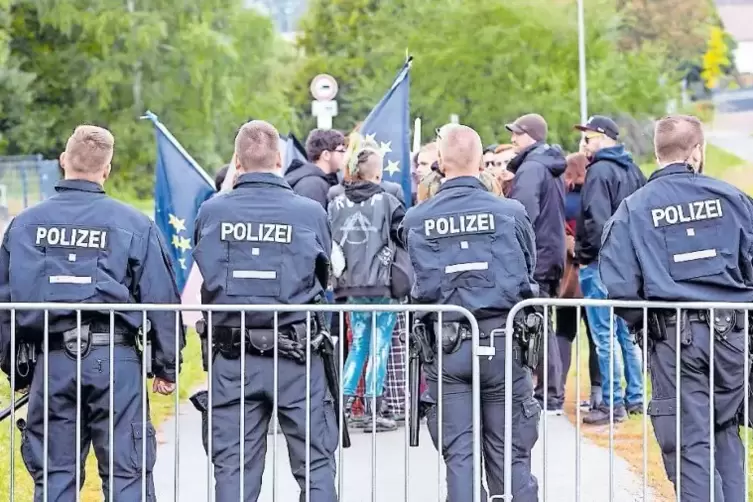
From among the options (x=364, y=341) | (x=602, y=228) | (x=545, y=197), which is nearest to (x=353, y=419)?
(x=364, y=341)

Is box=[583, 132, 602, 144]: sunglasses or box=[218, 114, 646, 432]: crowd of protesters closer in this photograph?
box=[218, 114, 646, 432]: crowd of protesters

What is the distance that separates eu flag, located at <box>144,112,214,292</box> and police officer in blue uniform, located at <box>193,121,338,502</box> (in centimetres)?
486

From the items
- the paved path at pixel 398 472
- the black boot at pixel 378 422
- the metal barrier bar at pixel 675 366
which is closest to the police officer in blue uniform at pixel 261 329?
the metal barrier bar at pixel 675 366

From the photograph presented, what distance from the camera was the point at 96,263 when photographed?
6055mm

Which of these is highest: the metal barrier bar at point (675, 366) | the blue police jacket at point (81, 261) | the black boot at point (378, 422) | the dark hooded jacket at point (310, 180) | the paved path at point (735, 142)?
the paved path at point (735, 142)

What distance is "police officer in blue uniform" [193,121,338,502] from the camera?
6.11 meters

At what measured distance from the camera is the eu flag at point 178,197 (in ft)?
36.2

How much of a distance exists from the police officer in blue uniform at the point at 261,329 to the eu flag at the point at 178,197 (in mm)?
4857

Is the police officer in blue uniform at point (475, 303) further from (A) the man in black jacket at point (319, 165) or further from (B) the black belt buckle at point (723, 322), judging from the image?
(A) the man in black jacket at point (319, 165)

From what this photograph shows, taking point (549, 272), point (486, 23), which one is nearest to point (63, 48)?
point (486, 23)

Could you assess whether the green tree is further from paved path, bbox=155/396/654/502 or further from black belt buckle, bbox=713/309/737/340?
black belt buckle, bbox=713/309/737/340

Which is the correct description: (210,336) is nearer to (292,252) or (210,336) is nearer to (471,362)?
(292,252)

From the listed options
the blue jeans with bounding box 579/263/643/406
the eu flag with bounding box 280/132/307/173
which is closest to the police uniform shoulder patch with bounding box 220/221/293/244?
the blue jeans with bounding box 579/263/643/406

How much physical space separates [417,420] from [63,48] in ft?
174
